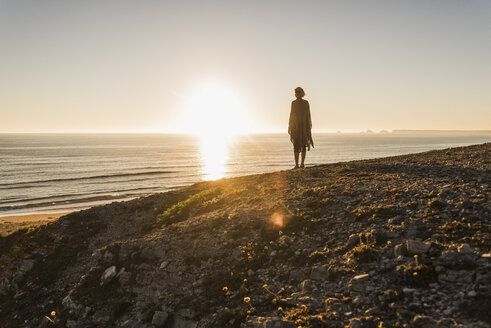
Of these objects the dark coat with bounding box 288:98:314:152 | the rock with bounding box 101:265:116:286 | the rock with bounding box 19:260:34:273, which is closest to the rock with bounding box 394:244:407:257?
the rock with bounding box 101:265:116:286

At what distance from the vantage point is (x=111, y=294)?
6.90m

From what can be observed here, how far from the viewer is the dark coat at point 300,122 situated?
15.2 meters

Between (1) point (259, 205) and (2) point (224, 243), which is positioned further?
(1) point (259, 205)

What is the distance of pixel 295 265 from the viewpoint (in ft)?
20.5

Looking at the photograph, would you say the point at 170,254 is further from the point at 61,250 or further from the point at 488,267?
the point at 488,267

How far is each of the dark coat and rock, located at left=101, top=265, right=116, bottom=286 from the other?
11.1 m

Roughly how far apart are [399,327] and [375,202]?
4.74 m

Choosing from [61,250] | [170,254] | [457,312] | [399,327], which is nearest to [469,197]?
[457,312]

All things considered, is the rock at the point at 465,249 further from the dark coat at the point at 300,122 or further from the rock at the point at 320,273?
the dark coat at the point at 300,122

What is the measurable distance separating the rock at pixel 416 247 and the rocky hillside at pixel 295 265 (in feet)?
0.07

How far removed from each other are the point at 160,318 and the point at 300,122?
481 inches

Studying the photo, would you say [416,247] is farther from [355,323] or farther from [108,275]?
[108,275]

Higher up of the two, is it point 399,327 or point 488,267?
point 488,267

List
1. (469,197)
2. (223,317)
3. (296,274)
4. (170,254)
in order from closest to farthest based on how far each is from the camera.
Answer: (223,317) → (296,274) → (469,197) → (170,254)
